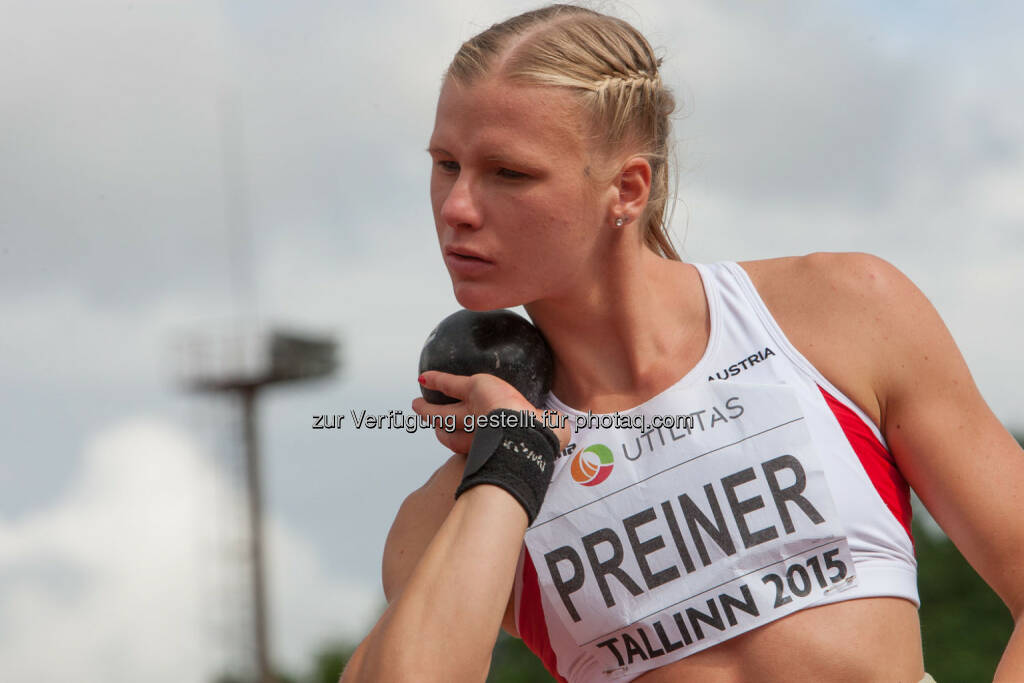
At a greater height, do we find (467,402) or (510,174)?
(510,174)

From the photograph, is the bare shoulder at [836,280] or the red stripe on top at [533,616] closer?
the bare shoulder at [836,280]

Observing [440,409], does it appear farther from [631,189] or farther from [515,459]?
[631,189]

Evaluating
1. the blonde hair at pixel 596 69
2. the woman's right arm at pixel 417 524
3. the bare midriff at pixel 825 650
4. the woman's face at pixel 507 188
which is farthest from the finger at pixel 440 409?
the bare midriff at pixel 825 650

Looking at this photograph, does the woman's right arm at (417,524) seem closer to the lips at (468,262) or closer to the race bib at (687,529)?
the race bib at (687,529)

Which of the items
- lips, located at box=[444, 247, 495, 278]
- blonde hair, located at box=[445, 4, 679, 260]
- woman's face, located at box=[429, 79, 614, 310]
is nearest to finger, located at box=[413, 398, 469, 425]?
woman's face, located at box=[429, 79, 614, 310]

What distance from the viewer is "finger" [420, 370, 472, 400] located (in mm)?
3648

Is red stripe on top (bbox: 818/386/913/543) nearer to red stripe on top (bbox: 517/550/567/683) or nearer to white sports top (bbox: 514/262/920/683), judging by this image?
white sports top (bbox: 514/262/920/683)

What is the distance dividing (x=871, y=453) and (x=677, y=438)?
22.0 inches

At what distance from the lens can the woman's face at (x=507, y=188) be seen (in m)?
3.44

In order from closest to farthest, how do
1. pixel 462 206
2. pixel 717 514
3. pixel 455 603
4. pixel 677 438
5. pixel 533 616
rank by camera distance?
pixel 455 603, pixel 462 206, pixel 717 514, pixel 677 438, pixel 533 616

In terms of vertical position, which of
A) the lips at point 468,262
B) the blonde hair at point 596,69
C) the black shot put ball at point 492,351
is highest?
the blonde hair at point 596,69

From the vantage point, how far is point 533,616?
382 cm

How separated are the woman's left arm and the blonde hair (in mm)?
820

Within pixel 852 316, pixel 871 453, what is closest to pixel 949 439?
pixel 871 453
